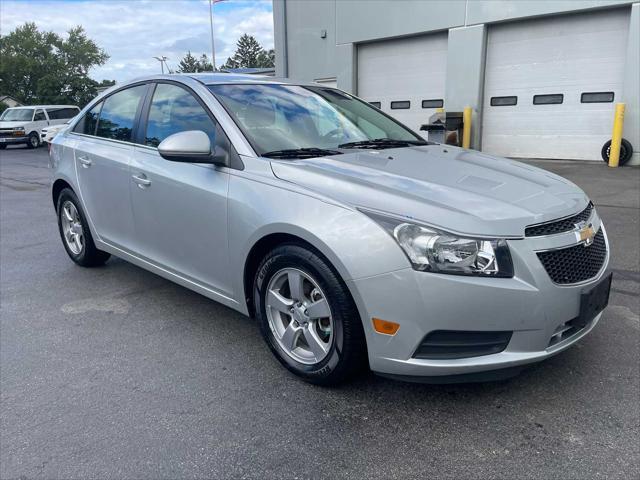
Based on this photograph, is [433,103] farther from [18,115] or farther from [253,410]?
[18,115]

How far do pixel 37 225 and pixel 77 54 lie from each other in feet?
181

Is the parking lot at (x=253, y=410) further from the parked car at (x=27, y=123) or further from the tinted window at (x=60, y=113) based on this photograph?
the tinted window at (x=60, y=113)

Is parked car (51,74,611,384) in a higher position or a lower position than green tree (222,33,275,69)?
lower

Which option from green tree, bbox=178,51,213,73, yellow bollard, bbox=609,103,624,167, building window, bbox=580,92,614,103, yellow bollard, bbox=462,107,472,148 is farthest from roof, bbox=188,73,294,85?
green tree, bbox=178,51,213,73

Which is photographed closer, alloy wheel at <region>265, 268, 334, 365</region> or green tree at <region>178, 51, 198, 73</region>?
alloy wheel at <region>265, 268, 334, 365</region>

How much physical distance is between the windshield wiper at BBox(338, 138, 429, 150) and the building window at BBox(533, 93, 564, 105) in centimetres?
1037

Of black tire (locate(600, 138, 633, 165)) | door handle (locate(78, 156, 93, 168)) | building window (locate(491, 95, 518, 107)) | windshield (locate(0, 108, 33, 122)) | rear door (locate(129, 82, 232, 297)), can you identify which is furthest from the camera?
windshield (locate(0, 108, 33, 122))

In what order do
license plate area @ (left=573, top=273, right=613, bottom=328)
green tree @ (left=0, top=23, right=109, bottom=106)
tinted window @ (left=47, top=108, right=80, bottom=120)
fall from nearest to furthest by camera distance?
license plate area @ (left=573, top=273, right=613, bottom=328)
tinted window @ (left=47, top=108, right=80, bottom=120)
green tree @ (left=0, top=23, right=109, bottom=106)

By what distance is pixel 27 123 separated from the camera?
23672mm

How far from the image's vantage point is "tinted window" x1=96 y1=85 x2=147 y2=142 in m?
4.08

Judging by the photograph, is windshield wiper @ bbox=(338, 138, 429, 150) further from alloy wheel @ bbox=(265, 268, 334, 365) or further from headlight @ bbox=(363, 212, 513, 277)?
headlight @ bbox=(363, 212, 513, 277)

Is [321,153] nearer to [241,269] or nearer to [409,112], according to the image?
[241,269]

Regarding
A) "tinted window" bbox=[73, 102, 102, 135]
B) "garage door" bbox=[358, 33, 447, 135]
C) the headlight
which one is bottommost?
the headlight

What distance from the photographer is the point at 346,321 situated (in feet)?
8.29
